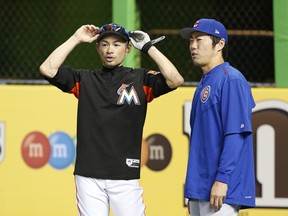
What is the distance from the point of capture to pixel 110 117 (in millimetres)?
5059

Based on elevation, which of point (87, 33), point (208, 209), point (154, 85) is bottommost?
point (208, 209)

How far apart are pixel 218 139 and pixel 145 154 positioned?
112 inches

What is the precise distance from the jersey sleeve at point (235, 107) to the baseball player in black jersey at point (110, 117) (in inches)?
30.8

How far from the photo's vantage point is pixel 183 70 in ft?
34.3

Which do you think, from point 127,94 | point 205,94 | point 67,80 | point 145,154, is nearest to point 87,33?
point 67,80

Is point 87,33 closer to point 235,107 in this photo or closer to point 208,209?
point 235,107

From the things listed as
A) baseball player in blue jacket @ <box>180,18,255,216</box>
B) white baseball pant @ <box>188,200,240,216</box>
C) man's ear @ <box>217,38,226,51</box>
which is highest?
man's ear @ <box>217,38,226,51</box>

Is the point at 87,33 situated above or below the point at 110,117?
above

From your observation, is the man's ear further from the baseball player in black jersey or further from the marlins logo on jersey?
the marlins logo on jersey

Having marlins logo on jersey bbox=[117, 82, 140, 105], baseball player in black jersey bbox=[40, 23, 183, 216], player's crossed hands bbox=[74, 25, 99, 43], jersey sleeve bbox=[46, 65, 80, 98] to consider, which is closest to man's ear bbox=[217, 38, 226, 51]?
baseball player in black jersey bbox=[40, 23, 183, 216]

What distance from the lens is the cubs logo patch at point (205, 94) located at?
451 cm

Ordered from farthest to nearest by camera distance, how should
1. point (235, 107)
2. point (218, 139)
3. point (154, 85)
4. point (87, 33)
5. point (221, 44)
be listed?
1. point (87, 33)
2. point (154, 85)
3. point (221, 44)
4. point (218, 139)
5. point (235, 107)

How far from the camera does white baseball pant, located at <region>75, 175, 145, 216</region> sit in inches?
198

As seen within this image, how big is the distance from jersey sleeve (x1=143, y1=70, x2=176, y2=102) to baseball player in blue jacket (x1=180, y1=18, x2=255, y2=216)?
0.51 m
